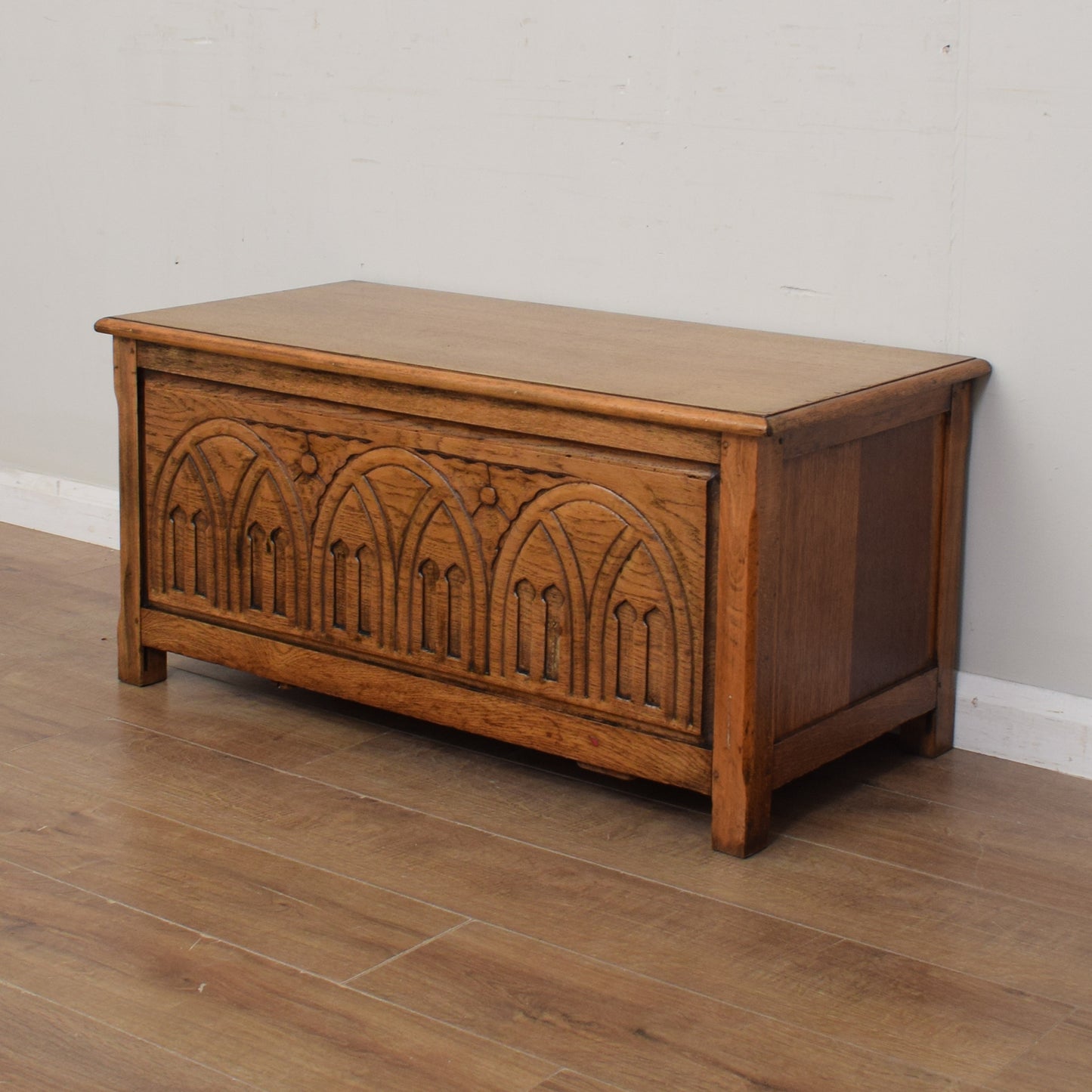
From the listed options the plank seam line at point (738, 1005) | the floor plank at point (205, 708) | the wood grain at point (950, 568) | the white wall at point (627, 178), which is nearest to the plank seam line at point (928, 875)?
the plank seam line at point (738, 1005)

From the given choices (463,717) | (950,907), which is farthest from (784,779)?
(463,717)

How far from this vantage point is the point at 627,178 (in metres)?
3.00

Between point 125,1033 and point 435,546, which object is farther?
point 435,546

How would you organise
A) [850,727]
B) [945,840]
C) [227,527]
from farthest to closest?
[227,527]
[850,727]
[945,840]

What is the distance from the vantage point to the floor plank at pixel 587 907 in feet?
6.50

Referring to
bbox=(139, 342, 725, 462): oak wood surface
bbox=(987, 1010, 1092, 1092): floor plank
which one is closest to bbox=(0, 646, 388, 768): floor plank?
bbox=(139, 342, 725, 462): oak wood surface

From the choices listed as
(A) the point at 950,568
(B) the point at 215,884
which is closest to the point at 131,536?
(B) the point at 215,884

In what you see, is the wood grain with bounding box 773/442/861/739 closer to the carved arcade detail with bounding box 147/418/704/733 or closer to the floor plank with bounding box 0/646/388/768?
the carved arcade detail with bounding box 147/418/704/733

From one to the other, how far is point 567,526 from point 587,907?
55 centimetres

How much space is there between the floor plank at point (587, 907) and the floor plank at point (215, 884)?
0.04m

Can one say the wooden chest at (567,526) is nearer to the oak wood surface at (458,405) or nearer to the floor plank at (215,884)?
the oak wood surface at (458,405)

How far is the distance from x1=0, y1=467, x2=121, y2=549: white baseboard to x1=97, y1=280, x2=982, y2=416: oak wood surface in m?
0.93

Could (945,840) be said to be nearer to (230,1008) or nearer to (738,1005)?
(738,1005)

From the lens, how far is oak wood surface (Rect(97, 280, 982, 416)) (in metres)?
2.44
